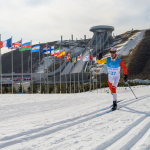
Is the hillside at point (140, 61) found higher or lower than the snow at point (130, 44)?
lower

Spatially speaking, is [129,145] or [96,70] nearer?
[129,145]

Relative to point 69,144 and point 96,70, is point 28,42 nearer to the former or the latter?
point 69,144

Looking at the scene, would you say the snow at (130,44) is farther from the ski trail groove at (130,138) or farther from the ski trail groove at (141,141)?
the ski trail groove at (141,141)

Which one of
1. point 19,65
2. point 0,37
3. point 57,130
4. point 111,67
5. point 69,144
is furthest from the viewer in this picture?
point 19,65

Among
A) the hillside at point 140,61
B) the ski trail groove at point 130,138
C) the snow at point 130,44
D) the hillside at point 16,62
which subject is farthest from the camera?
the hillside at point 16,62

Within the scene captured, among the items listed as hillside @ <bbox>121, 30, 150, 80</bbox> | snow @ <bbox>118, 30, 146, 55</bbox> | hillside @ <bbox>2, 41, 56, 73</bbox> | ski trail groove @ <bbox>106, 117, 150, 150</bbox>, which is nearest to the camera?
ski trail groove @ <bbox>106, 117, 150, 150</bbox>

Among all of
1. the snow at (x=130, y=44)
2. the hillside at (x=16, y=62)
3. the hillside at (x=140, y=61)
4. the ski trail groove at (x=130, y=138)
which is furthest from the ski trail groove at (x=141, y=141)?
the hillside at (x=16, y=62)

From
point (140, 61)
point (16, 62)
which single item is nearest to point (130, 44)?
point (140, 61)

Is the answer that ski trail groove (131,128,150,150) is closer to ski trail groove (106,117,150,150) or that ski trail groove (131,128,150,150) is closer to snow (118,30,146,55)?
ski trail groove (106,117,150,150)

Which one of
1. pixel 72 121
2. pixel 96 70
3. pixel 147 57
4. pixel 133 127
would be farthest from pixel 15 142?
pixel 147 57

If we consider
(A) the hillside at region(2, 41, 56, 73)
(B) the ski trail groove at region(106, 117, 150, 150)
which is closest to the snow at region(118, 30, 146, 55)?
(A) the hillside at region(2, 41, 56, 73)

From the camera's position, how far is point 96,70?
225 ft

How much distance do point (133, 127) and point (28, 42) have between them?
65.2 feet

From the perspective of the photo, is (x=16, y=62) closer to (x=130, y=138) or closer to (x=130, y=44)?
(x=130, y=44)
